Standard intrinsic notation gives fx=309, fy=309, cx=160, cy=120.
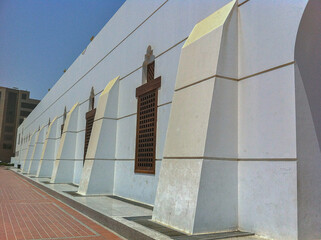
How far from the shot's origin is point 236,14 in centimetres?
490

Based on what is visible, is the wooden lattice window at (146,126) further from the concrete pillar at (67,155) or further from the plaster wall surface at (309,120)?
the concrete pillar at (67,155)

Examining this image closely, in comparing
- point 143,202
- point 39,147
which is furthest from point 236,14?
point 39,147

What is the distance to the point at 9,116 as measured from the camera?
65.7 metres

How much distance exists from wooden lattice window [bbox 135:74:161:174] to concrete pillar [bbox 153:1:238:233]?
2236 mm

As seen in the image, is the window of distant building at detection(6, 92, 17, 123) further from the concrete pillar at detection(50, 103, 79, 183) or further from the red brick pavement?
the red brick pavement

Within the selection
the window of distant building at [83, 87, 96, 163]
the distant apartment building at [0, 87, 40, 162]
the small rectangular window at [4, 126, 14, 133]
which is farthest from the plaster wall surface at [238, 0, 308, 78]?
the small rectangular window at [4, 126, 14, 133]

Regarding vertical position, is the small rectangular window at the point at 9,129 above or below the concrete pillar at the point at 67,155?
above

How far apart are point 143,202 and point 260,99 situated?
425cm

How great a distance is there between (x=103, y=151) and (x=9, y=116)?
6418 cm

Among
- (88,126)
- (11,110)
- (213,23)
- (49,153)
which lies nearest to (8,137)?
(11,110)

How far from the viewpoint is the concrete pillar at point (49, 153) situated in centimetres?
1731

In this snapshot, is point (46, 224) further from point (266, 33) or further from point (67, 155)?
point (67, 155)

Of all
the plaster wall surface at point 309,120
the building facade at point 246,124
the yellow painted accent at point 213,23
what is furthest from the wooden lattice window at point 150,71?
the plaster wall surface at point 309,120

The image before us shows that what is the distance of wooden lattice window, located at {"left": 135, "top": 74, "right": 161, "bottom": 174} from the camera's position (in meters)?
7.29
